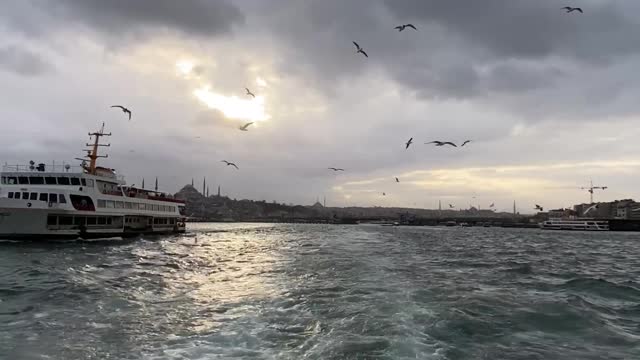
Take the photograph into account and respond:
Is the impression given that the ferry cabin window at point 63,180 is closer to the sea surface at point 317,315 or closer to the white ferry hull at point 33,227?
the white ferry hull at point 33,227

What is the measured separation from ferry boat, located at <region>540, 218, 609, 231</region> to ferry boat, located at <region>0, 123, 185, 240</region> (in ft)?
460

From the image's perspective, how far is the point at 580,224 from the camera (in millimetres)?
162125

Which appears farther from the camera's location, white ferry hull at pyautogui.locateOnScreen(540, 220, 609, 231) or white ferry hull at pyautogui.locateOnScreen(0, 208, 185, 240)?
white ferry hull at pyautogui.locateOnScreen(540, 220, 609, 231)

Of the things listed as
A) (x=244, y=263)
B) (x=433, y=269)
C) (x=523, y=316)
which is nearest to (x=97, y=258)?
(x=244, y=263)

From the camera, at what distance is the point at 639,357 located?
11633 millimetres

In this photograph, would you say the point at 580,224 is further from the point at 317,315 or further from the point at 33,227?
the point at 317,315

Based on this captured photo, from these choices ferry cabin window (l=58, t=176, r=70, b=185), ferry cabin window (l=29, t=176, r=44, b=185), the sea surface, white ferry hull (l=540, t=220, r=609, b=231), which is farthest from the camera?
white ferry hull (l=540, t=220, r=609, b=231)

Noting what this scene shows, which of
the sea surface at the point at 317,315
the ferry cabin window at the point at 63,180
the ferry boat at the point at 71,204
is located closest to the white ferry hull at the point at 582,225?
the ferry boat at the point at 71,204

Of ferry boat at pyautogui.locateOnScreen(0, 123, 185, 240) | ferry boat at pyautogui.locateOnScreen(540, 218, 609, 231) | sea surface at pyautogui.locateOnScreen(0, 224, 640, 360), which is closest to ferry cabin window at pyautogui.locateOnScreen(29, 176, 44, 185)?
ferry boat at pyautogui.locateOnScreen(0, 123, 185, 240)

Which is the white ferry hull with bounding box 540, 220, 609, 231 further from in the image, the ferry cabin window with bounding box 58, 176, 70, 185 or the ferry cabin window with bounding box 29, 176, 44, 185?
the ferry cabin window with bounding box 29, 176, 44, 185

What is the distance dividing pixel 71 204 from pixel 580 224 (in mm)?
155871

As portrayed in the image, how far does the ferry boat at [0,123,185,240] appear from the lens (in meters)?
51.2

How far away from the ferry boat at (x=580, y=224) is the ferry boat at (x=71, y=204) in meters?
140

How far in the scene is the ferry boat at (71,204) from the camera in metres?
51.2
